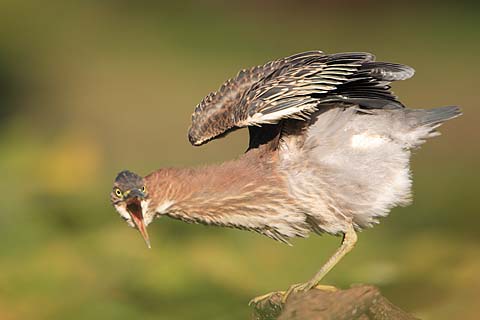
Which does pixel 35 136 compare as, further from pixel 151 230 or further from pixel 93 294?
pixel 93 294

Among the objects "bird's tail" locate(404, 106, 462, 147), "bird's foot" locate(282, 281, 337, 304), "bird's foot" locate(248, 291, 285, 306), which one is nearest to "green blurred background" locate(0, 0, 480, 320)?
"bird's foot" locate(248, 291, 285, 306)

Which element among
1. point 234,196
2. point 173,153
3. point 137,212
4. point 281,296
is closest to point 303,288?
point 281,296

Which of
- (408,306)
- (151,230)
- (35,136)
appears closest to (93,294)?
(151,230)

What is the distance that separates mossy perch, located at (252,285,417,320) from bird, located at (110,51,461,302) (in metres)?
0.42

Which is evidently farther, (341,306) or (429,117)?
(429,117)

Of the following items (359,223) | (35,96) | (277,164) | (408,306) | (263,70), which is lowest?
(408,306)

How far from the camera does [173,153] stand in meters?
9.35

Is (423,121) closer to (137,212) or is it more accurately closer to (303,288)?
(303,288)

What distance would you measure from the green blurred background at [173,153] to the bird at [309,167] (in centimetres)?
58

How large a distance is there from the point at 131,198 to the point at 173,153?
5283 millimetres

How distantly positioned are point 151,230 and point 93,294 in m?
1.20

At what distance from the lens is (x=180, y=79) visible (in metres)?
10.6

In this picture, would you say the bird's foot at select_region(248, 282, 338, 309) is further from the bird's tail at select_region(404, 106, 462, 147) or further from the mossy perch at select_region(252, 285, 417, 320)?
the bird's tail at select_region(404, 106, 462, 147)

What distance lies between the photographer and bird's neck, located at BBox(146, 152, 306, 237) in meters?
4.26
